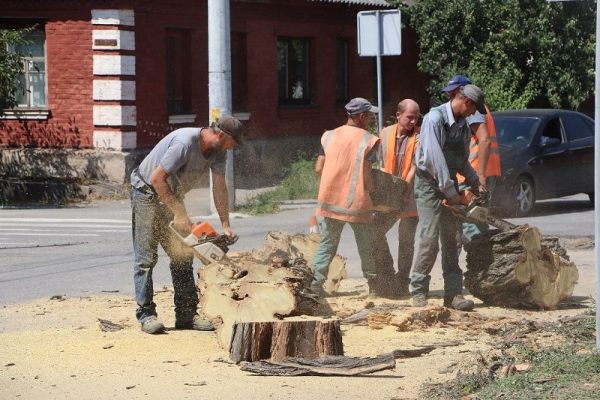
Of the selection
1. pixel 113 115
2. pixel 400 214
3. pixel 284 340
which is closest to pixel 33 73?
pixel 113 115

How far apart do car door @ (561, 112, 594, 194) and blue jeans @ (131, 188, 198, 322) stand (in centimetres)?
1079

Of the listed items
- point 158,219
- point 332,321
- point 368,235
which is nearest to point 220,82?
point 368,235

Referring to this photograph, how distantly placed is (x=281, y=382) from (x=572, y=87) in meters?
21.5

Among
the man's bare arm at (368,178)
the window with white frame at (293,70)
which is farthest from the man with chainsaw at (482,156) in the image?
the window with white frame at (293,70)

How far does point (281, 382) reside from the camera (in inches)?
298

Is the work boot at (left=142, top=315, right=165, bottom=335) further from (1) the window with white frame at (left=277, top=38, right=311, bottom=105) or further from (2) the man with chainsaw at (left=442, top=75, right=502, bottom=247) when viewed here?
(1) the window with white frame at (left=277, top=38, right=311, bottom=105)

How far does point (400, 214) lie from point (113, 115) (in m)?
12.9

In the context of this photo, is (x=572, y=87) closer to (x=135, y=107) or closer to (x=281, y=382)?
(x=135, y=107)

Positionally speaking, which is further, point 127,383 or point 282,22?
point 282,22

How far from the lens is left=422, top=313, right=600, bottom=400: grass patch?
691 cm

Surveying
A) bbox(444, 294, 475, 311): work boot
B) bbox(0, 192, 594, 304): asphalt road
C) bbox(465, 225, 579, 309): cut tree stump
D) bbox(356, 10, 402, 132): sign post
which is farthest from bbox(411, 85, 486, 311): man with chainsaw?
bbox(356, 10, 402, 132): sign post

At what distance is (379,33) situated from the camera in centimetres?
2033

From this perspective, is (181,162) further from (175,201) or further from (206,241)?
(206,241)

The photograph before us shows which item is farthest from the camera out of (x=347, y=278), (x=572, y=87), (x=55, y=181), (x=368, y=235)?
(x=572, y=87)
